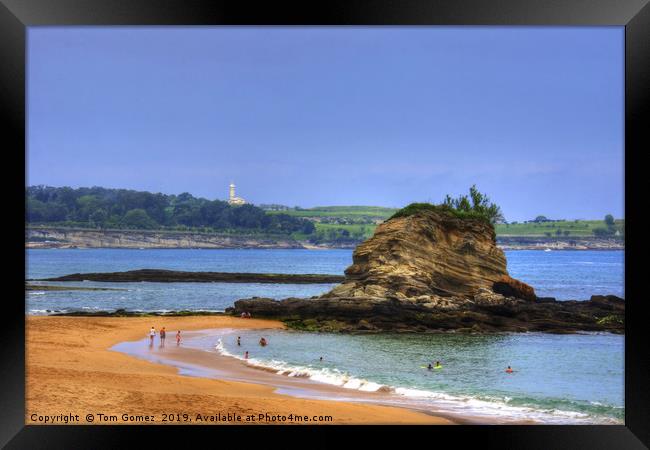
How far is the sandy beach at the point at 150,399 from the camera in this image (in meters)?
8.55

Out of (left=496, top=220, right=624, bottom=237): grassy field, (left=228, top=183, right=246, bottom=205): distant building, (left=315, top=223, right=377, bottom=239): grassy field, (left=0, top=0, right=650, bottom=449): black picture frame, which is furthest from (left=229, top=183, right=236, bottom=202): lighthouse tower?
(left=0, top=0, right=650, bottom=449): black picture frame

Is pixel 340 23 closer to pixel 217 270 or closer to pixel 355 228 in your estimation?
pixel 355 228

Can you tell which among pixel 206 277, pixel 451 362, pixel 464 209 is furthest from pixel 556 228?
pixel 451 362

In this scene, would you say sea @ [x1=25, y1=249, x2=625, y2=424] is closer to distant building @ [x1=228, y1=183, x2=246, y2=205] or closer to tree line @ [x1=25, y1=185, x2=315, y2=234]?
tree line @ [x1=25, y1=185, x2=315, y2=234]

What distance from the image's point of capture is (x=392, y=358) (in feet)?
51.9

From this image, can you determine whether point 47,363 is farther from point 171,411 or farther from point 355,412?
point 355,412

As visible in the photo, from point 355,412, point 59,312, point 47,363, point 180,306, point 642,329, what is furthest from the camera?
point 180,306

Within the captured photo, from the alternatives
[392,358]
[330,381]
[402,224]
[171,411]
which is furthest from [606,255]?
[171,411]

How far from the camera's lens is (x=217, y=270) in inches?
1896

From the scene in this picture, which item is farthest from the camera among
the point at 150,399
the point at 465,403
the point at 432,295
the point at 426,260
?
the point at 426,260

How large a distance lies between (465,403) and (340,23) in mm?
7630

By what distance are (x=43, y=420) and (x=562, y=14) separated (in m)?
7.31

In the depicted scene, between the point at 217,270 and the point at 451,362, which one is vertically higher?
the point at 217,270

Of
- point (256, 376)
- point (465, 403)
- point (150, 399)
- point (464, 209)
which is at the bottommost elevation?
point (465, 403)
